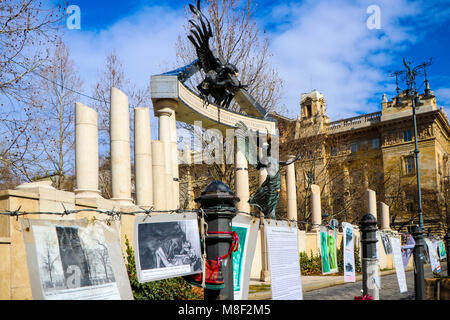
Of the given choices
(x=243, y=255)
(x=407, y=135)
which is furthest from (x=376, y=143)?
(x=243, y=255)

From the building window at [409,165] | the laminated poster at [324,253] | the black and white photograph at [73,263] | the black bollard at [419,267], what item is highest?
the building window at [409,165]

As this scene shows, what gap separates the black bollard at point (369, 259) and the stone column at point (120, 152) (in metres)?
6.97

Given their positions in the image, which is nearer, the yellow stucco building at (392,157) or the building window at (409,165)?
the yellow stucco building at (392,157)

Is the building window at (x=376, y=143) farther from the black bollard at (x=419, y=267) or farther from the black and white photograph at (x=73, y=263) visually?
the black and white photograph at (x=73, y=263)

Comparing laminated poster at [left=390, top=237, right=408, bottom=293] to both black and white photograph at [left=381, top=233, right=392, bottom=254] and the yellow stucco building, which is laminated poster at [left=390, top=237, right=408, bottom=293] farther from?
the yellow stucco building

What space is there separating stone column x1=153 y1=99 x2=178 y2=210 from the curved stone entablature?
0.09 m

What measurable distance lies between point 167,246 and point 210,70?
15880mm

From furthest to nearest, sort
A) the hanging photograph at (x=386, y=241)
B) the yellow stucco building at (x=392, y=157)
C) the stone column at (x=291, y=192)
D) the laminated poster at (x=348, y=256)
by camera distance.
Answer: the yellow stucco building at (x=392, y=157)
the stone column at (x=291, y=192)
the hanging photograph at (x=386, y=241)
the laminated poster at (x=348, y=256)

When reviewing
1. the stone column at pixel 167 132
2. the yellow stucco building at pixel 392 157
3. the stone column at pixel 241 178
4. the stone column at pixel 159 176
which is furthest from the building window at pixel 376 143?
the stone column at pixel 159 176

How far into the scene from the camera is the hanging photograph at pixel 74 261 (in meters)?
2.73

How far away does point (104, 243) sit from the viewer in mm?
3176

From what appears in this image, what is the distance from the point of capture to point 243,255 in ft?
13.4

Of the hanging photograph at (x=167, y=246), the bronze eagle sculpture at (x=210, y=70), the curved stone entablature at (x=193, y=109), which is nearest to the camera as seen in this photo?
the hanging photograph at (x=167, y=246)

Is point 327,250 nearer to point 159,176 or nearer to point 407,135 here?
point 159,176
